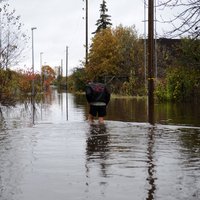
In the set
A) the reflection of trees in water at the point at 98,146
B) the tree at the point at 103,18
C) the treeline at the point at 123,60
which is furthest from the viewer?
the tree at the point at 103,18

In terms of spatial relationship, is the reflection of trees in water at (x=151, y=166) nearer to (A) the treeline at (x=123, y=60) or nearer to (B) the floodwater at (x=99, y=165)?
(B) the floodwater at (x=99, y=165)

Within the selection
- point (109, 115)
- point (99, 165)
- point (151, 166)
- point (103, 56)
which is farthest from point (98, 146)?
point (103, 56)

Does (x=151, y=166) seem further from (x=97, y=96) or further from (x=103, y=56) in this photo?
(x=103, y=56)

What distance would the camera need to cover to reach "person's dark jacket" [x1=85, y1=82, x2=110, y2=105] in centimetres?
1720

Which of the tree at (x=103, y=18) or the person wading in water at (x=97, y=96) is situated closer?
the person wading in water at (x=97, y=96)

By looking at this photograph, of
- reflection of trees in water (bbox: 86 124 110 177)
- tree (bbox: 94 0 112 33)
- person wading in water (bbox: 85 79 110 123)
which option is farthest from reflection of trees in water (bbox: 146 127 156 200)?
tree (bbox: 94 0 112 33)

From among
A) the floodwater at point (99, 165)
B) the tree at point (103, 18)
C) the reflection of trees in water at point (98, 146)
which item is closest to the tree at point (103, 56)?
the tree at point (103, 18)

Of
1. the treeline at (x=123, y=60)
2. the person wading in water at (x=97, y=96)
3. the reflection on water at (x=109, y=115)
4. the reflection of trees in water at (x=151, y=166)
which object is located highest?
the treeline at (x=123, y=60)

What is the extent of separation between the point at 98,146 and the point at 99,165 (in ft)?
8.64

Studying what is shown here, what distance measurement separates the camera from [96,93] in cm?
1728

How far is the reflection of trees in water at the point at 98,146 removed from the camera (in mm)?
9539

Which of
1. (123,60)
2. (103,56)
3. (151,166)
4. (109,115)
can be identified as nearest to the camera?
(151,166)

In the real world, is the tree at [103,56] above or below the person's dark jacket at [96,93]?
above

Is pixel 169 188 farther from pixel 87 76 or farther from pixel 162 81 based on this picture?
pixel 87 76
